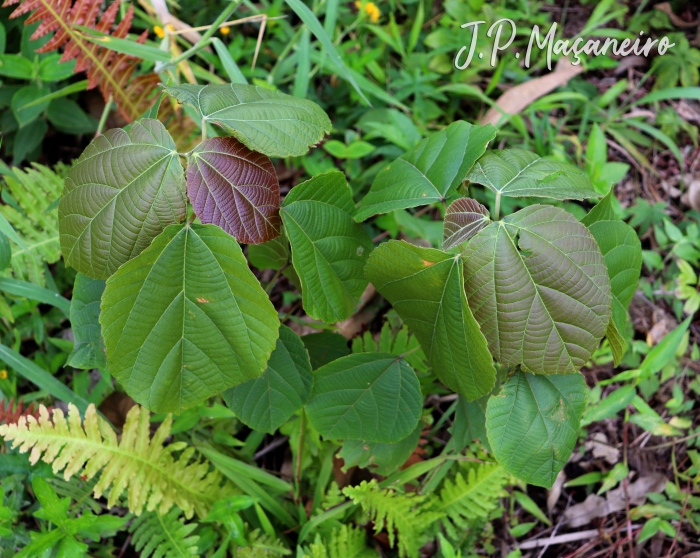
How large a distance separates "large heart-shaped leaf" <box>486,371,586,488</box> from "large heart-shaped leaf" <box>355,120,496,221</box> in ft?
1.66

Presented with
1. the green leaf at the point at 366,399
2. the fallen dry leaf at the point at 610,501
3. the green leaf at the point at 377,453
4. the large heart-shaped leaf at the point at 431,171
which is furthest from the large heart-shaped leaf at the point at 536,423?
the fallen dry leaf at the point at 610,501

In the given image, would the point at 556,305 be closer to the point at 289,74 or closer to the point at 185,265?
the point at 185,265

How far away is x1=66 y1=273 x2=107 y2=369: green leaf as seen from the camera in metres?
1.36

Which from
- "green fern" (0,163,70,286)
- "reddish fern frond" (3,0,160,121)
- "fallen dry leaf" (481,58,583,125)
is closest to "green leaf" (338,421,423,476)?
"green fern" (0,163,70,286)

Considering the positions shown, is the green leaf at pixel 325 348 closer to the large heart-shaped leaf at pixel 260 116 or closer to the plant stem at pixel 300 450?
the plant stem at pixel 300 450

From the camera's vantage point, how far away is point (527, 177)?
1.23 meters

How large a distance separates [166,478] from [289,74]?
6.04ft

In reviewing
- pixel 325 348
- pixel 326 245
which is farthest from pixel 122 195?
pixel 325 348

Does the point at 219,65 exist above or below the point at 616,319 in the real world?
above

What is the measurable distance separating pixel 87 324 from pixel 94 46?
100 centimetres

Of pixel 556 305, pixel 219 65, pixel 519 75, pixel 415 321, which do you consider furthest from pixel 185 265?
pixel 519 75

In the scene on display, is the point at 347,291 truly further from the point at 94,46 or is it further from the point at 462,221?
the point at 94,46

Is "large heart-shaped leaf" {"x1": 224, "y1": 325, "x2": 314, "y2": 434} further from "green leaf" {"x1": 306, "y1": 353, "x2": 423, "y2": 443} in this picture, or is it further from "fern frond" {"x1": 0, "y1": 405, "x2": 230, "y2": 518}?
"fern frond" {"x1": 0, "y1": 405, "x2": 230, "y2": 518}

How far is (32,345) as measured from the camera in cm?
219
